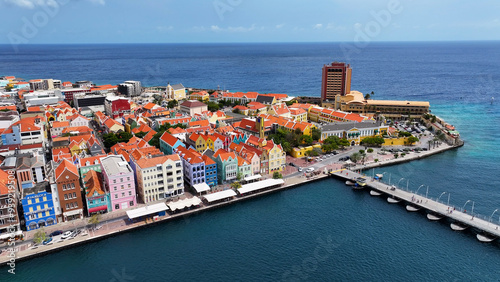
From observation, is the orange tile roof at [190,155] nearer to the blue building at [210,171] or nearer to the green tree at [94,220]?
the blue building at [210,171]

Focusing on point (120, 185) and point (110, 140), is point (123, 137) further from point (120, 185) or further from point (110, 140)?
point (120, 185)

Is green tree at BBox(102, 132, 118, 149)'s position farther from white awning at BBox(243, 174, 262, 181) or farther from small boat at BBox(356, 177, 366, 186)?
small boat at BBox(356, 177, 366, 186)

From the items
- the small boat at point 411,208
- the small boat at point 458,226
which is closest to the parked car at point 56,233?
the small boat at point 411,208

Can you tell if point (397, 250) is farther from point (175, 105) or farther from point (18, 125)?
point (175, 105)

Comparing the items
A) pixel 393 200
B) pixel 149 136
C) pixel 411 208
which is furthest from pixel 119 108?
pixel 411 208

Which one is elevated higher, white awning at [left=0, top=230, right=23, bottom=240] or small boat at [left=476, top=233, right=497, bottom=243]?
white awning at [left=0, top=230, right=23, bottom=240]

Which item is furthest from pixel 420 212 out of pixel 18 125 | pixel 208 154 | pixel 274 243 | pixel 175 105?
pixel 175 105

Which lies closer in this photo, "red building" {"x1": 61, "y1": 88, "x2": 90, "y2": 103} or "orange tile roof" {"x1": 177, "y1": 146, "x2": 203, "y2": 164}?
"orange tile roof" {"x1": 177, "y1": 146, "x2": 203, "y2": 164}

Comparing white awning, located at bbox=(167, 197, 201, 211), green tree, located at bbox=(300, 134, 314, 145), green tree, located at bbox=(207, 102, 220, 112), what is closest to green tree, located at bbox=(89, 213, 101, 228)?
white awning, located at bbox=(167, 197, 201, 211)
